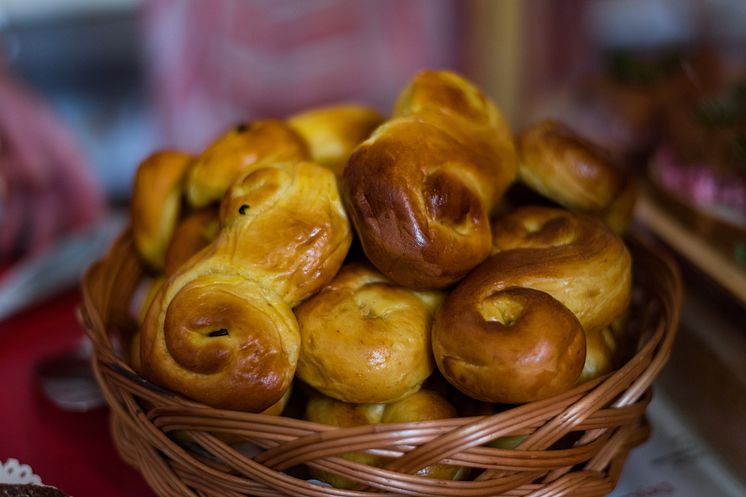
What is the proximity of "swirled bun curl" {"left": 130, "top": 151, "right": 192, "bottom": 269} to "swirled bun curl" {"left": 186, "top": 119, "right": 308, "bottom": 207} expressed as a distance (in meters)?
0.03

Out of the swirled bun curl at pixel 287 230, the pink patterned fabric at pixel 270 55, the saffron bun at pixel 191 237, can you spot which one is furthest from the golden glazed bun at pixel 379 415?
the pink patterned fabric at pixel 270 55

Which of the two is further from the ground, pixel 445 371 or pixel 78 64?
pixel 445 371

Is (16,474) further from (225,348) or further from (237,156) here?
(237,156)

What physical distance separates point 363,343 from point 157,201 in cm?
38

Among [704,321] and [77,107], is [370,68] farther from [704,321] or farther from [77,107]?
[77,107]

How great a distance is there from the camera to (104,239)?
1.35m

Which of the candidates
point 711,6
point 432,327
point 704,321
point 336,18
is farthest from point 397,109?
point 711,6

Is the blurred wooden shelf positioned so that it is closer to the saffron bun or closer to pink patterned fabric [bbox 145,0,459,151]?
the saffron bun

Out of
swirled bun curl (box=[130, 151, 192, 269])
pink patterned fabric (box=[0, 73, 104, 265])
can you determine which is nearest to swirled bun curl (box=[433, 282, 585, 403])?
swirled bun curl (box=[130, 151, 192, 269])

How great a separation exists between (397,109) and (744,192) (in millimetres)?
532

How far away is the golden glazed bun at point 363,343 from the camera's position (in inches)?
25.5

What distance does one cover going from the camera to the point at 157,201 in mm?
875

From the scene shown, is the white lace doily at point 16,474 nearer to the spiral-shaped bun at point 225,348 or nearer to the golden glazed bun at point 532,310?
the spiral-shaped bun at point 225,348

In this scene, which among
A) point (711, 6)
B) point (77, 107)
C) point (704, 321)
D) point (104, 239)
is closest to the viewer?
point (704, 321)
